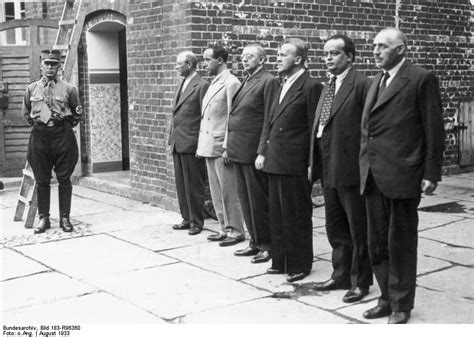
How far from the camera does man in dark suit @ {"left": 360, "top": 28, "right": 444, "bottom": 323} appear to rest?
4.43 m

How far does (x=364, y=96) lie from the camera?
512cm

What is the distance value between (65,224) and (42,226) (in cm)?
26

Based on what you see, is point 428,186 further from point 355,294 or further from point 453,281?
point 453,281

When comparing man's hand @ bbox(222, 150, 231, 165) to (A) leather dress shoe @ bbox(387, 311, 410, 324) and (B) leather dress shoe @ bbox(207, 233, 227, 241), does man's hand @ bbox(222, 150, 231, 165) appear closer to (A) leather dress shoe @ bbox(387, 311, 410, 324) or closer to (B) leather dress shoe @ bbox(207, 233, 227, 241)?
(B) leather dress shoe @ bbox(207, 233, 227, 241)

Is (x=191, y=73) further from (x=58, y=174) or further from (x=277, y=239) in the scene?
(x=277, y=239)

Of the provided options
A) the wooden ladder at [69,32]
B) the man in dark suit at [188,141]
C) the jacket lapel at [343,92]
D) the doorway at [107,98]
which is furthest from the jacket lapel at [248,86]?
the doorway at [107,98]

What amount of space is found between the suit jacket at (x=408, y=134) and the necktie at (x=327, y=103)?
2.15ft

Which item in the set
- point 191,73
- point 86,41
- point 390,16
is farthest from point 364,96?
point 86,41

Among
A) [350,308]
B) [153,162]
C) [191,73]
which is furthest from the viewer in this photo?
[153,162]

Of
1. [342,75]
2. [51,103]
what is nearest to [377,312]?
[342,75]

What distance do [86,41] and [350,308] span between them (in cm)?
703

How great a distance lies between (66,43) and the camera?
1058 centimetres

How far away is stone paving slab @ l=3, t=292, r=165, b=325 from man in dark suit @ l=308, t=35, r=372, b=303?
1523 millimetres

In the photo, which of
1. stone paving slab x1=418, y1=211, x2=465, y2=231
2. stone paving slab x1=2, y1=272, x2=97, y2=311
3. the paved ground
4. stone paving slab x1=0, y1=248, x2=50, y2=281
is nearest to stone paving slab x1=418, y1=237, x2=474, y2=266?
the paved ground
